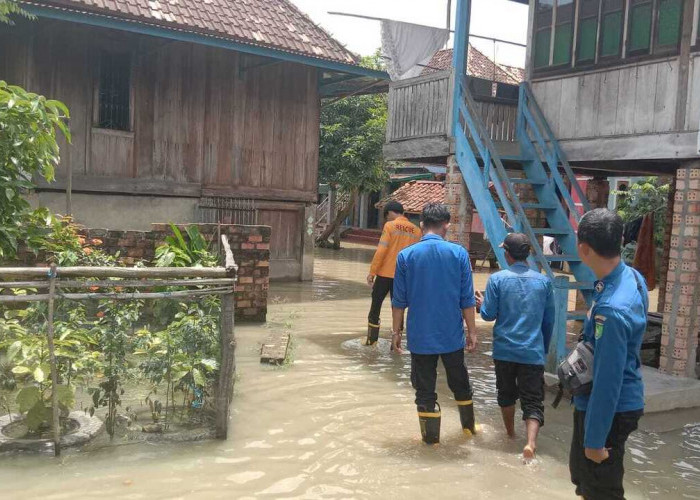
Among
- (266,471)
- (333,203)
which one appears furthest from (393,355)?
(333,203)

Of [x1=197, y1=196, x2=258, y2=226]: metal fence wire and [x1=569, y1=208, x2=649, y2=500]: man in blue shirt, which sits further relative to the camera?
[x1=197, y1=196, x2=258, y2=226]: metal fence wire

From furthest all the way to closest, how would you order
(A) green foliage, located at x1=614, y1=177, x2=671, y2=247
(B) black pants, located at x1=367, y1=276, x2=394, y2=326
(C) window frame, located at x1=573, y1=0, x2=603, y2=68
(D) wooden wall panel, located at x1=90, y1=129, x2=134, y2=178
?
(A) green foliage, located at x1=614, y1=177, x2=671, y2=247 → (D) wooden wall panel, located at x1=90, y1=129, x2=134, y2=178 → (B) black pants, located at x1=367, y1=276, x2=394, y2=326 → (C) window frame, located at x1=573, y1=0, x2=603, y2=68

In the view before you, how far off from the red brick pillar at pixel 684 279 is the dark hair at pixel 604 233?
4.40 m

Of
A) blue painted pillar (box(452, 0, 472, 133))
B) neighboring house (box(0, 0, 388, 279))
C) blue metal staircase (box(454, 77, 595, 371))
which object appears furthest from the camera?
neighboring house (box(0, 0, 388, 279))

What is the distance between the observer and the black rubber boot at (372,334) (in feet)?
28.0

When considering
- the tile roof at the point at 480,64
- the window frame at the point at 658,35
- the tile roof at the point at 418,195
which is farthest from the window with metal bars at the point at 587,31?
the tile roof at the point at 418,195

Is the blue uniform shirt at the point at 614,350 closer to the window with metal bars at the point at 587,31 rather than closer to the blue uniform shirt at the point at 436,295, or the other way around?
the blue uniform shirt at the point at 436,295

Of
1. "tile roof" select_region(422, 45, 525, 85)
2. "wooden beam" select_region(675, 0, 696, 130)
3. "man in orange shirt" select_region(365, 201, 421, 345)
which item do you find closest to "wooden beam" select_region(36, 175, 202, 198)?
"man in orange shirt" select_region(365, 201, 421, 345)

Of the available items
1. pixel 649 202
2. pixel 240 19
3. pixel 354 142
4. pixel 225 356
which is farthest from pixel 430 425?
pixel 354 142

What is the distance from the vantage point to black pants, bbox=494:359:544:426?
16.6 ft

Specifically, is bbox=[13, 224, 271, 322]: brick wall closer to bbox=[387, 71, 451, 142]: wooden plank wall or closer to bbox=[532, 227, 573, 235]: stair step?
bbox=[387, 71, 451, 142]: wooden plank wall

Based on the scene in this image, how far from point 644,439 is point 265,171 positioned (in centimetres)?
983

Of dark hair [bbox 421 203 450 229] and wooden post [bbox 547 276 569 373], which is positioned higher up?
dark hair [bbox 421 203 450 229]

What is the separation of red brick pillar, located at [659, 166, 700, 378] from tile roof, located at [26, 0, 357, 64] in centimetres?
790
